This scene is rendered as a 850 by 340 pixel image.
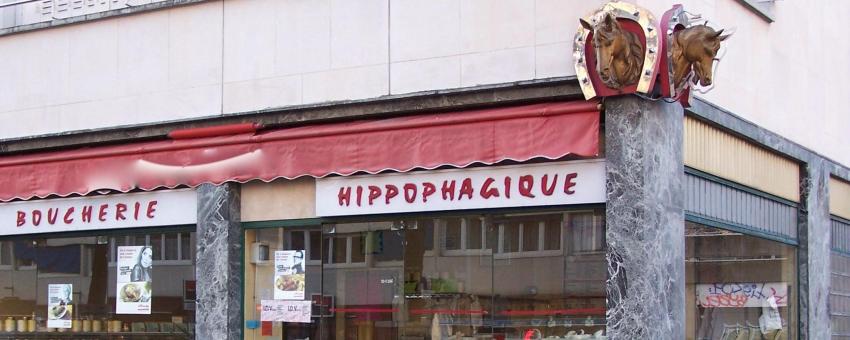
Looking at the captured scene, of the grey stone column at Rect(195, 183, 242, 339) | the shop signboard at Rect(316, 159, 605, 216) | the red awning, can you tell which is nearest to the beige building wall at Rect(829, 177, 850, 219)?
the shop signboard at Rect(316, 159, 605, 216)

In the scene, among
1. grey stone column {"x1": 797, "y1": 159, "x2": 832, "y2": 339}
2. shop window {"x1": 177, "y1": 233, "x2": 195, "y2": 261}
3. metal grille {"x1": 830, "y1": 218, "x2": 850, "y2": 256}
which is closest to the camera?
shop window {"x1": 177, "y1": 233, "x2": 195, "y2": 261}

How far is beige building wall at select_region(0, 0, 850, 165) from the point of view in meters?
11.0

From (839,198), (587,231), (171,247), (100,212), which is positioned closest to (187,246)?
(171,247)

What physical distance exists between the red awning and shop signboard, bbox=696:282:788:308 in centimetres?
251

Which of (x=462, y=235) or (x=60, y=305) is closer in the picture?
(x=462, y=235)

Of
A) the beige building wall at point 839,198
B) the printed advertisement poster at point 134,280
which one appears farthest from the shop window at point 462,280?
the beige building wall at point 839,198

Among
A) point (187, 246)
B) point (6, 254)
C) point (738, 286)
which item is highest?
point (187, 246)

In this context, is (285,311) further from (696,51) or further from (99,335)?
(696,51)

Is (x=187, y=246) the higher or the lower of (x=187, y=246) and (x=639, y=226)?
the lower

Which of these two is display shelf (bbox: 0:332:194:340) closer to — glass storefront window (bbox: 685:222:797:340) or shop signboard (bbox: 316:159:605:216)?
shop signboard (bbox: 316:159:605:216)

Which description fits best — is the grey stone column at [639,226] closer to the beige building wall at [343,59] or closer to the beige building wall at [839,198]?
the beige building wall at [343,59]

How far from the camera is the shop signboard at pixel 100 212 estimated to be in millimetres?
13078

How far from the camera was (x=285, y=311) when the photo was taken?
12391 mm

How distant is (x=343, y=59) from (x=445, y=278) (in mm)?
2311
